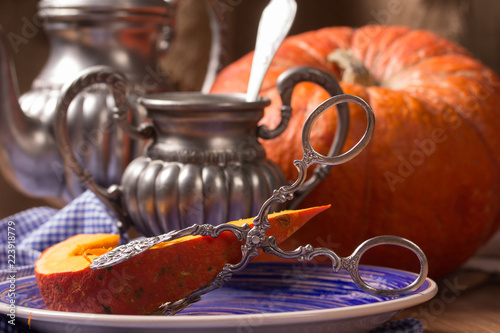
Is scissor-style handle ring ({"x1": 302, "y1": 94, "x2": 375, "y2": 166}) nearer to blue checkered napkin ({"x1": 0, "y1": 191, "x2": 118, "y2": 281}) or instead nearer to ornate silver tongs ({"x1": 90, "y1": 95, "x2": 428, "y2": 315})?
ornate silver tongs ({"x1": 90, "y1": 95, "x2": 428, "y2": 315})

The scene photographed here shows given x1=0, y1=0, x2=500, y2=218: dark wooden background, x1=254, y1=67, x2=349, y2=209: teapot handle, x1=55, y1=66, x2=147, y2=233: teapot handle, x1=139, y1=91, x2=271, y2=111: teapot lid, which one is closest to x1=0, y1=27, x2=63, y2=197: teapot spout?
x1=55, y1=66, x2=147, y2=233: teapot handle

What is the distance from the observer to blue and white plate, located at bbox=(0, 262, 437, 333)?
0.42m

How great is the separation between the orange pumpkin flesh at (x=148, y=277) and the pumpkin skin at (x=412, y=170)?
0.95 ft

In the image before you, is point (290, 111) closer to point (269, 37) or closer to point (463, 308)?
point (269, 37)

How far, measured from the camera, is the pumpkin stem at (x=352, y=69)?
86 centimetres

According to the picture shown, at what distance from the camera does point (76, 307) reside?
0.49 m

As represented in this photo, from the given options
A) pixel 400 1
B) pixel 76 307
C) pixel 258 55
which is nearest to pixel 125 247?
pixel 76 307

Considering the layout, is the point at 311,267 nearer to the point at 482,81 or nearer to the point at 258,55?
the point at 258,55

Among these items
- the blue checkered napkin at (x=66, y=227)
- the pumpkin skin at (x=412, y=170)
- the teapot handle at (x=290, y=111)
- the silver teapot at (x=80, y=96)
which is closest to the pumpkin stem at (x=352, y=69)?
the pumpkin skin at (x=412, y=170)

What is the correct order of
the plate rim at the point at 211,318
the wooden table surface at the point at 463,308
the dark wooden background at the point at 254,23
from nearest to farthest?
1. the plate rim at the point at 211,318
2. the wooden table surface at the point at 463,308
3. the dark wooden background at the point at 254,23

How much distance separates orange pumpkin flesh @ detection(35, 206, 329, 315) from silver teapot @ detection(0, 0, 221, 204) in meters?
0.40

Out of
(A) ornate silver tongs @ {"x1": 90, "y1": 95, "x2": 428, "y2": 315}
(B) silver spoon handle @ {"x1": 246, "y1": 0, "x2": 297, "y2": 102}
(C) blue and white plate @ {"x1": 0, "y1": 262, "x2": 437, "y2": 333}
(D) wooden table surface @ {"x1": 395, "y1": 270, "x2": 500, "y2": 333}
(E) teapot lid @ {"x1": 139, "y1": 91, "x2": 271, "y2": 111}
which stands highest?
(B) silver spoon handle @ {"x1": 246, "y1": 0, "x2": 297, "y2": 102}

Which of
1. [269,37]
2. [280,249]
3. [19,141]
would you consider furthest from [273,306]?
[19,141]

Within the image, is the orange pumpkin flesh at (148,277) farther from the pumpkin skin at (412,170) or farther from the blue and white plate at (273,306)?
the pumpkin skin at (412,170)
